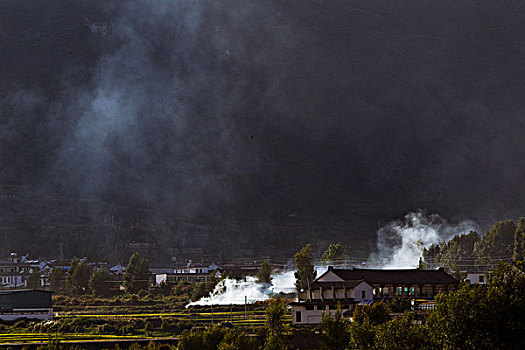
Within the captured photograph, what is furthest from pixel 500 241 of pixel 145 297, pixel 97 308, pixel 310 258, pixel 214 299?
pixel 97 308

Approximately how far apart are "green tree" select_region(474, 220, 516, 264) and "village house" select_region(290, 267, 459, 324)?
152 ft

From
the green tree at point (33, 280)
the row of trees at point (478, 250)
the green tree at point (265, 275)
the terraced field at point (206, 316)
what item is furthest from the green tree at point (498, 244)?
the green tree at point (33, 280)

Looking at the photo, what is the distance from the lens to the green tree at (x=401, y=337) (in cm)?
4359

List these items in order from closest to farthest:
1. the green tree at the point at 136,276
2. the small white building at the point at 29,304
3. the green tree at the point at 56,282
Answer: the small white building at the point at 29,304, the green tree at the point at 136,276, the green tree at the point at 56,282

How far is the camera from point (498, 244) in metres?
144

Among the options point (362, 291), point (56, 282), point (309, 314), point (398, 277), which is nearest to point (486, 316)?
point (309, 314)

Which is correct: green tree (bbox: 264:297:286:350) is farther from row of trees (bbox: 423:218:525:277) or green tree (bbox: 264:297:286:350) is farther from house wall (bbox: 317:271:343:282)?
row of trees (bbox: 423:218:525:277)

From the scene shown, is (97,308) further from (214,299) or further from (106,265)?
(106,265)

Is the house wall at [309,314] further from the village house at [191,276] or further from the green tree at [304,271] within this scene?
the village house at [191,276]

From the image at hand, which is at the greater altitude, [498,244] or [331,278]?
[498,244]

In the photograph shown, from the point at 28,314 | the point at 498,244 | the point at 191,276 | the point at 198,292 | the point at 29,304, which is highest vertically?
the point at 498,244

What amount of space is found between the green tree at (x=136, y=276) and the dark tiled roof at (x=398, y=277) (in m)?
46.2

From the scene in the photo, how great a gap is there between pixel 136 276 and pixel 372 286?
56.2 m

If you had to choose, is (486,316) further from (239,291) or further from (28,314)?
(239,291)
